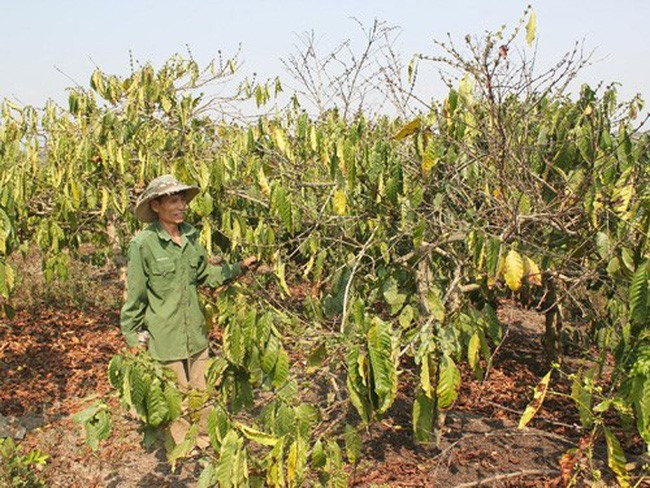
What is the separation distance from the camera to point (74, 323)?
6.44 metres

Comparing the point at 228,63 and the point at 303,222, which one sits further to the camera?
the point at 228,63

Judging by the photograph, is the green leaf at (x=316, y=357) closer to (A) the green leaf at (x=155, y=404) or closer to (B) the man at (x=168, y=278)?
(A) the green leaf at (x=155, y=404)

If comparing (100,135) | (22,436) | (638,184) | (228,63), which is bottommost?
(22,436)

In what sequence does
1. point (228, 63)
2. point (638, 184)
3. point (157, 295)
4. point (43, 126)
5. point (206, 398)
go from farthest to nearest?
point (228, 63), point (43, 126), point (157, 295), point (638, 184), point (206, 398)

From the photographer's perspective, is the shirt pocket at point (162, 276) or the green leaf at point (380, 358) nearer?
the green leaf at point (380, 358)

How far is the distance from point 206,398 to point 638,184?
199 cm

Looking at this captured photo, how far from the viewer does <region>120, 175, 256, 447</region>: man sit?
10.7 feet

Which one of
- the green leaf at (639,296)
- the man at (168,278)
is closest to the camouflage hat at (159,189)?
the man at (168,278)

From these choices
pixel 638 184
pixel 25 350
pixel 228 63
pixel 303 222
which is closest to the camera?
pixel 638 184

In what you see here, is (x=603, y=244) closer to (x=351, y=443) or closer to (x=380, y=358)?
(x=380, y=358)

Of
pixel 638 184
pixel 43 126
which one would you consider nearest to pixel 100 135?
pixel 43 126

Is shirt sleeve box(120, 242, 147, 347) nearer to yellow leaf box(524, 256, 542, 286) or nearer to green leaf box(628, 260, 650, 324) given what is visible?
yellow leaf box(524, 256, 542, 286)

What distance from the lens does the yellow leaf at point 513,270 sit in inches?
91.4

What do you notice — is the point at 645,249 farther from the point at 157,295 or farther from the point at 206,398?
the point at 157,295
